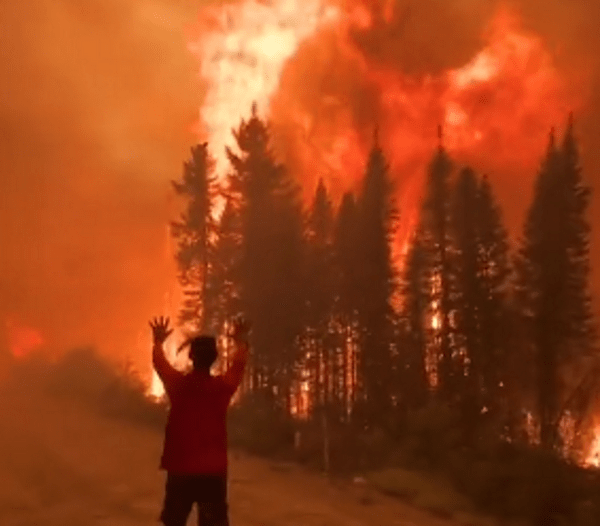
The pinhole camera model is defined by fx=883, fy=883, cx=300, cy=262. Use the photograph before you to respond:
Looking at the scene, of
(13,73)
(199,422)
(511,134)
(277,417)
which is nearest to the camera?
(199,422)

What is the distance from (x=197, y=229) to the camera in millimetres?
47156

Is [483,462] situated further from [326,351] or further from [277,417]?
[326,351]

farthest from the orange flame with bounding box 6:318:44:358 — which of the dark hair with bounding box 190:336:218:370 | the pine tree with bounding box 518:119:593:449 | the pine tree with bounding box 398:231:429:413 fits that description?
the dark hair with bounding box 190:336:218:370

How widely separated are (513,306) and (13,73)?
5036 cm

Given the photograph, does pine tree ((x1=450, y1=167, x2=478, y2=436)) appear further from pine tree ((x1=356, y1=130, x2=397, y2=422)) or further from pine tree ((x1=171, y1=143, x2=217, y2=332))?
pine tree ((x1=171, y1=143, x2=217, y2=332))

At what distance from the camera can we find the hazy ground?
45.4 feet

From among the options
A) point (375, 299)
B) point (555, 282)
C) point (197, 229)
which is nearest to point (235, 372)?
point (197, 229)

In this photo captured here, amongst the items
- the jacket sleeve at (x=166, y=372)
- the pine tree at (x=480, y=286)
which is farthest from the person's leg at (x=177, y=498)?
the pine tree at (x=480, y=286)

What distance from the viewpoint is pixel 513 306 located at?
49.7 metres

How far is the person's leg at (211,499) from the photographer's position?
7383mm

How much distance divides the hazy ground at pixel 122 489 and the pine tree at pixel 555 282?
28.9m

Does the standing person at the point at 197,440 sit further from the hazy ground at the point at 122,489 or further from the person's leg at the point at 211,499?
the hazy ground at the point at 122,489

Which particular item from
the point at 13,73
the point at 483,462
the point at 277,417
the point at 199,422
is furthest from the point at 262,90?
the point at 199,422

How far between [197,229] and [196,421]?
1580 inches
